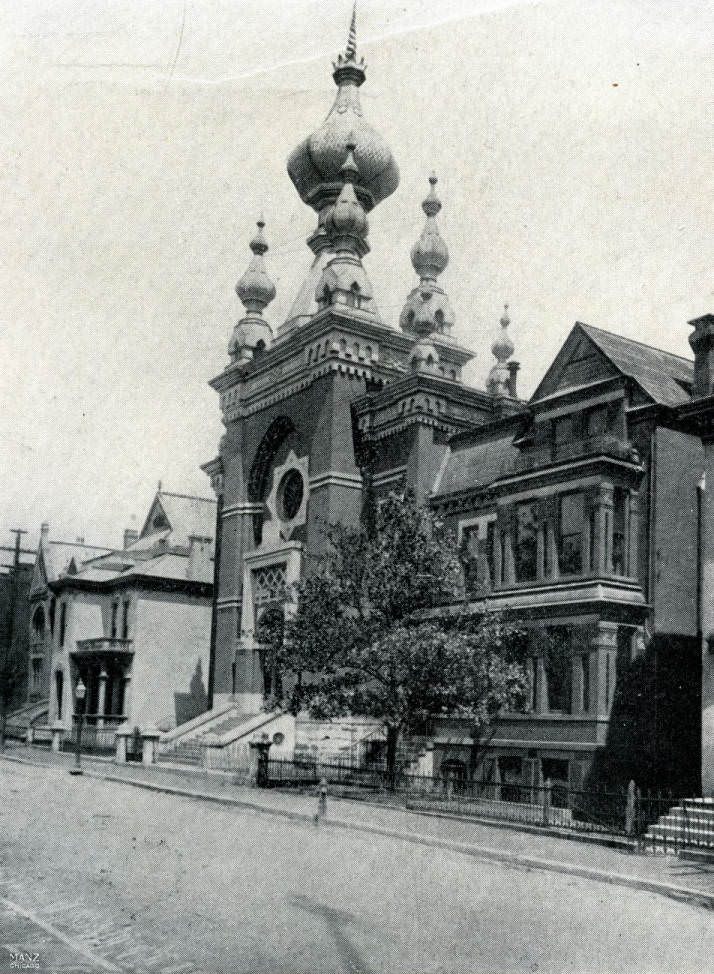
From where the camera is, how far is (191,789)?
30.4m

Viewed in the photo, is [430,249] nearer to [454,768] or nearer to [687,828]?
[454,768]

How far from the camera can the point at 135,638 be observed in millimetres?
57500

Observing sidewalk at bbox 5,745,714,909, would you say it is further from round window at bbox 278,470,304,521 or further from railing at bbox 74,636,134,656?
railing at bbox 74,636,134,656

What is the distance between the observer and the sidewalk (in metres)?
16.3

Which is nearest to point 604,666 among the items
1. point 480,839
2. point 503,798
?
point 503,798

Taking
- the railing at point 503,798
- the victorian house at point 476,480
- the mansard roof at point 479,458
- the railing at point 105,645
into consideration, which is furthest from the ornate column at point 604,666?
the railing at point 105,645

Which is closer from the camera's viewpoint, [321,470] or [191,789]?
[191,789]

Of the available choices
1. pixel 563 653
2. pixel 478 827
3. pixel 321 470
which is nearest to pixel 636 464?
pixel 563 653

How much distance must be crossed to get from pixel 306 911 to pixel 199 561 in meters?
49.6

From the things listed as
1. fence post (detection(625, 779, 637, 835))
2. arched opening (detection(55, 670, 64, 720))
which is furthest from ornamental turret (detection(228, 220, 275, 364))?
fence post (detection(625, 779, 637, 835))

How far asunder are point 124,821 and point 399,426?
23.8m

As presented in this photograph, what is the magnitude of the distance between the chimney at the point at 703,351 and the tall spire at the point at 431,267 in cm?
3185

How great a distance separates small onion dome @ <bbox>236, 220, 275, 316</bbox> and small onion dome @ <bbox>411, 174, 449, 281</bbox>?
829 cm

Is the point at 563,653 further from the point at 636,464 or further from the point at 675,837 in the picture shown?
the point at 675,837
